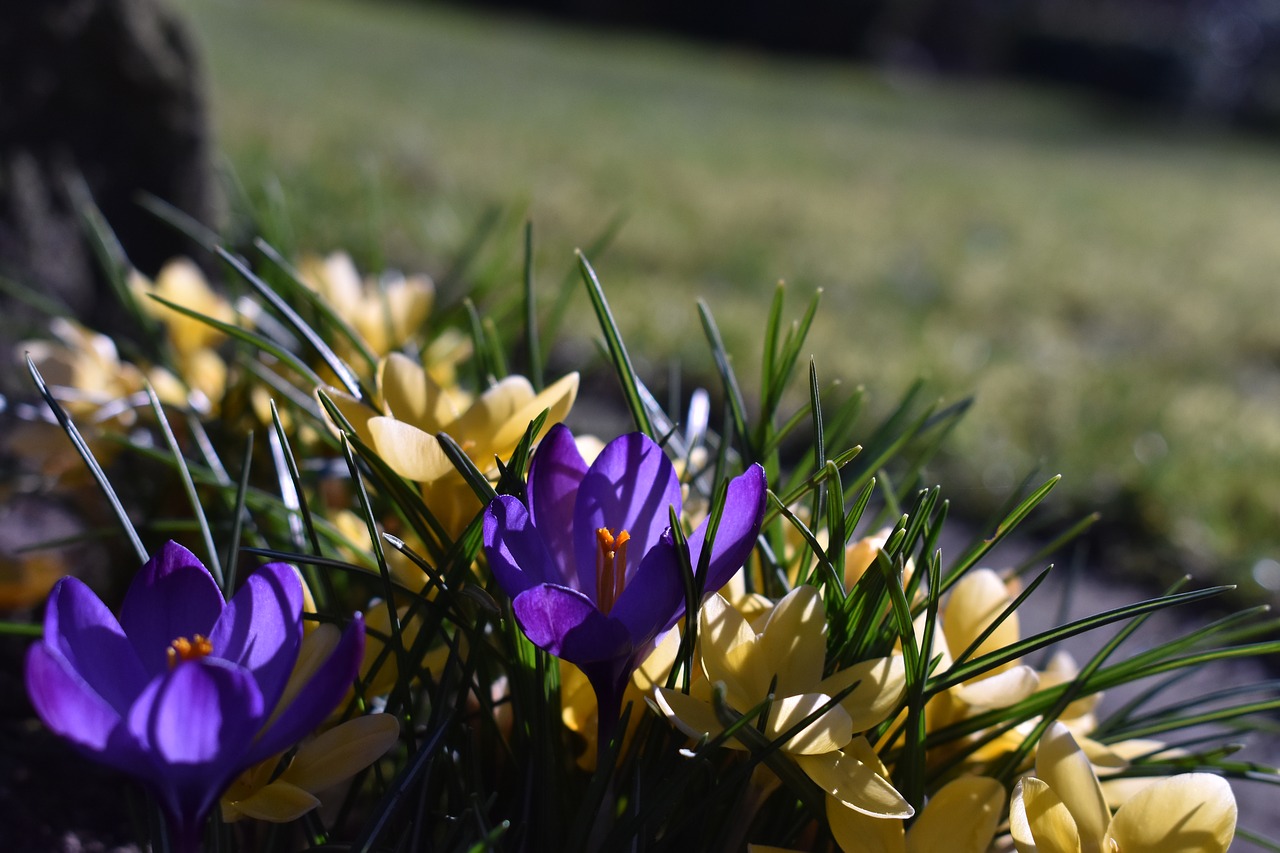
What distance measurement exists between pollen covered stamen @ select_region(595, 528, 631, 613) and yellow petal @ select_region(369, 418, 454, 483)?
10 cm

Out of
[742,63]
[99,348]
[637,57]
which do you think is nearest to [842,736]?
[99,348]

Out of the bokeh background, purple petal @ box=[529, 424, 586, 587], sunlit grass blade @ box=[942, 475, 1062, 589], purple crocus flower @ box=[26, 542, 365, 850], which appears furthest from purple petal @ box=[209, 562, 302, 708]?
the bokeh background

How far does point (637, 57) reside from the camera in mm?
10680

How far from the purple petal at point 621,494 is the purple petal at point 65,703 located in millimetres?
209

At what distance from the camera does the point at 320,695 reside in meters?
0.44

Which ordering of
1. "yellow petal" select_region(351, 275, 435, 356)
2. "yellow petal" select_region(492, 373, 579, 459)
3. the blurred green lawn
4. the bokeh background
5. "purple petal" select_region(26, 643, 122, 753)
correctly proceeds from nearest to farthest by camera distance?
"purple petal" select_region(26, 643, 122, 753) < "yellow petal" select_region(492, 373, 579, 459) < "yellow petal" select_region(351, 275, 435, 356) < the bokeh background < the blurred green lawn

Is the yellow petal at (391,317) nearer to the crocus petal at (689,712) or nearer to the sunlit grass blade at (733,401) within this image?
the sunlit grass blade at (733,401)

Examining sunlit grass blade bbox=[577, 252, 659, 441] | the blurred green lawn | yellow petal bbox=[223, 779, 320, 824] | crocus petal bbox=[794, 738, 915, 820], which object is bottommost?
the blurred green lawn

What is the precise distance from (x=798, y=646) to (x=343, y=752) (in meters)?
0.22

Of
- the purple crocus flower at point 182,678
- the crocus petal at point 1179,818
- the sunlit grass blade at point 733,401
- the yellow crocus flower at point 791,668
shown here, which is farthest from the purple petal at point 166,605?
the crocus petal at point 1179,818

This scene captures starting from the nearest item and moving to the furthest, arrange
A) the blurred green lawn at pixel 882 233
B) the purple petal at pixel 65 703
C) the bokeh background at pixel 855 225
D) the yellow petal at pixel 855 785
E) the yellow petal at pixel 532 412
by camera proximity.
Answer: the purple petal at pixel 65 703
the yellow petal at pixel 855 785
the yellow petal at pixel 532 412
the bokeh background at pixel 855 225
the blurred green lawn at pixel 882 233

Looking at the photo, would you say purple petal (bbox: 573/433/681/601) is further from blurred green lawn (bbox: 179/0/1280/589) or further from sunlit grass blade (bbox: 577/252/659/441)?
blurred green lawn (bbox: 179/0/1280/589)

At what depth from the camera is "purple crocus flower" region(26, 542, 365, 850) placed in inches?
16.0

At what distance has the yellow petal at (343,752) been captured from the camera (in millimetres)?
507
